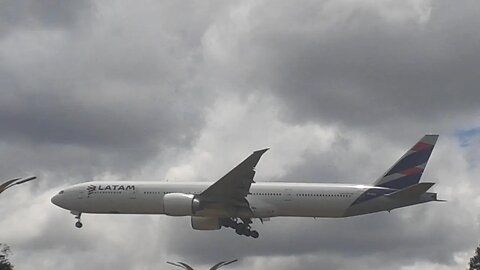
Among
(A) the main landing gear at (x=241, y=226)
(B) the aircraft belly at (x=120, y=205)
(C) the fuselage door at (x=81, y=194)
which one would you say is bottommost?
(A) the main landing gear at (x=241, y=226)

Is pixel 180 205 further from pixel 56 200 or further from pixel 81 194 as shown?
pixel 56 200

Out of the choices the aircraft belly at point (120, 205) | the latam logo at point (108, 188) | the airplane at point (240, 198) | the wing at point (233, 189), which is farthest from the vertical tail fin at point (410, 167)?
the latam logo at point (108, 188)

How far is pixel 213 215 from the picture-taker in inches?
3049

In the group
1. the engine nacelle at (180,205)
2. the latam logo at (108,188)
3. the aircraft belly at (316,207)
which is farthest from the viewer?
the latam logo at (108,188)

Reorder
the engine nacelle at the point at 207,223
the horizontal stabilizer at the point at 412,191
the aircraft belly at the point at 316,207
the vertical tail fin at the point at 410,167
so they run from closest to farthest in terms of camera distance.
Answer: the horizontal stabilizer at the point at 412,191 → the aircraft belly at the point at 316,207 → the engine nacelle at the point at 207,223 → the vertical tail fin at the point at 410,167

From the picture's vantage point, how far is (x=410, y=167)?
3265 inches

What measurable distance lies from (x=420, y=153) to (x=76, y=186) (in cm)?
3285

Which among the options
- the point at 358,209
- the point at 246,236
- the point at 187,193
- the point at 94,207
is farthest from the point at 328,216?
the point at 94,207

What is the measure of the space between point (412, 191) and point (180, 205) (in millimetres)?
→ 19917

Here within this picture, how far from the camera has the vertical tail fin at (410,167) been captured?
80875mm

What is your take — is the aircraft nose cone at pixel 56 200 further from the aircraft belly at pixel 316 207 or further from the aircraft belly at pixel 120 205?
the aircraft belly at pixel 316 207

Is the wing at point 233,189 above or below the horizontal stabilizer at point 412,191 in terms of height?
above

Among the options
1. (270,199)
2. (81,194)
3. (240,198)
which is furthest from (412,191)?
(81,194)

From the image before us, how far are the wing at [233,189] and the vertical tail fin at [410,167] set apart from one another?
42.3 ft
